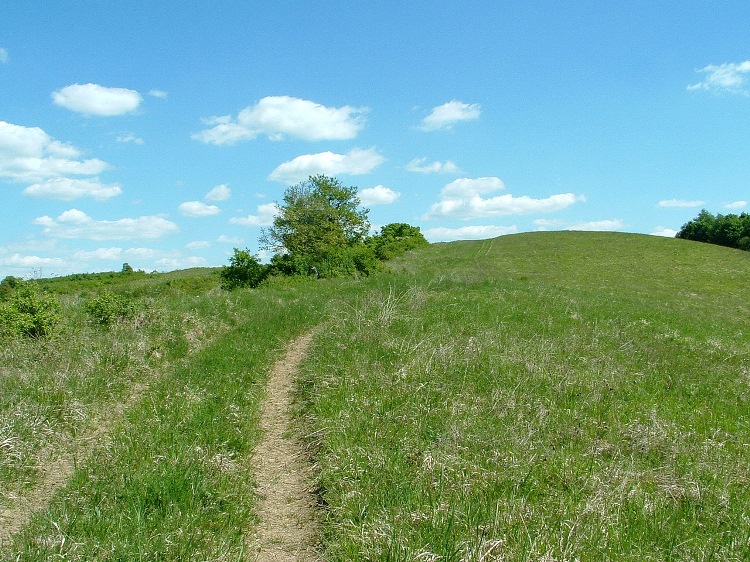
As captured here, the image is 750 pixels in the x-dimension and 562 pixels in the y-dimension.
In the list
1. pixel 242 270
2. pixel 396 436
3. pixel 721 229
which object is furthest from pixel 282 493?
pixel 721 229

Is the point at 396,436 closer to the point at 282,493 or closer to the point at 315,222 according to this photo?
the point at 282,493

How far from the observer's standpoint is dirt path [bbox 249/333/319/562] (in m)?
5.43

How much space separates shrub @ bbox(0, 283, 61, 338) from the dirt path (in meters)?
6.22

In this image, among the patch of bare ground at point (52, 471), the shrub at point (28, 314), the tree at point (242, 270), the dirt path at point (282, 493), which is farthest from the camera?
the tree at point (242, 270)

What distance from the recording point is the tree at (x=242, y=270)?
109 ft

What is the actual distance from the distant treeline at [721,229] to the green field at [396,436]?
6200 centimetres

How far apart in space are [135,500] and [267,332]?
9177 mm

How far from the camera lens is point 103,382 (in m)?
9.60

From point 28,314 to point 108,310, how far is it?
190 cm

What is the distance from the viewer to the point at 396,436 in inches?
293

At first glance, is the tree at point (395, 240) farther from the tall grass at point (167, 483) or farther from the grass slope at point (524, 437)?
the tall grass at point (167, 483)

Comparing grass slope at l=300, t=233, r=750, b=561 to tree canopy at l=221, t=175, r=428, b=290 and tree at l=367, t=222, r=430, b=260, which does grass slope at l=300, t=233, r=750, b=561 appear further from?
tree at l=367, t=222, r=430, b=260

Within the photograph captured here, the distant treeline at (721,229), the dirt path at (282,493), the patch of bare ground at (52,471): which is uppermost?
the distant treeline at (721,229)

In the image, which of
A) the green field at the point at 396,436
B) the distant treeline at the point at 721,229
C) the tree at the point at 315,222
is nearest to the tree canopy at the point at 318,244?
the tree at the point at 315,222
